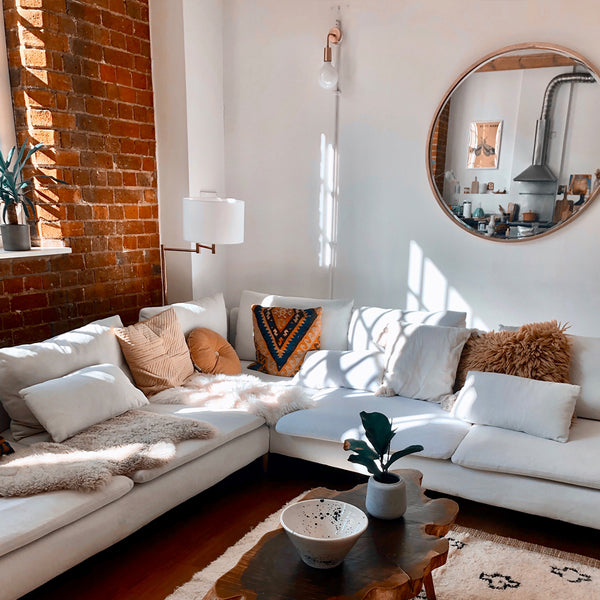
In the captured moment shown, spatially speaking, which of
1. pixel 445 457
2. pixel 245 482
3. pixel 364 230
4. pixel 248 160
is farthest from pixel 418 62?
pixel 245 482

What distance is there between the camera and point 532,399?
2605mm

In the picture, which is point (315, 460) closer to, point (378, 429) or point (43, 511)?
point (378, 429)

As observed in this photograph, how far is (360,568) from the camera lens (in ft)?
5.37

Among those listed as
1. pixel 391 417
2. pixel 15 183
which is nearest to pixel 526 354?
pixel 391 417

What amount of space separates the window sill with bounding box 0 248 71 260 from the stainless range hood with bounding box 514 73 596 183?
8.63ft

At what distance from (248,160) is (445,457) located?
98.5 inches

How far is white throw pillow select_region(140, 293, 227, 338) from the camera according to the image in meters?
3.32

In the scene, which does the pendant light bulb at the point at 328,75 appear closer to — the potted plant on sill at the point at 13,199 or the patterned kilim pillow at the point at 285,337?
the patterned kilim pillow at the point at 285,337

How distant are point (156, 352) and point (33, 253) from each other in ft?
2.75

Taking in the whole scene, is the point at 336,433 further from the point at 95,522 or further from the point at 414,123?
the point at 414,123

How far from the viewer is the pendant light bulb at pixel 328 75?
3547 millimetres

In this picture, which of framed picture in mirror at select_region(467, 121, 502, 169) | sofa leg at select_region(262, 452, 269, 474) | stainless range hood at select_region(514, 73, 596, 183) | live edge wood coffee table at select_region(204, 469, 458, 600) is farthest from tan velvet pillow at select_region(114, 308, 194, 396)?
stainless range hood at select_region(514, 73, 596, 183)

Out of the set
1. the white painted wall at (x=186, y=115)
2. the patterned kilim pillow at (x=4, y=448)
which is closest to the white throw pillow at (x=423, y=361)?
the white painted wall at (x=186, y=115)

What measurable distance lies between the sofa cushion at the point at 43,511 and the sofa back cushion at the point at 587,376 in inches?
83.7
